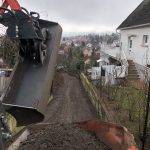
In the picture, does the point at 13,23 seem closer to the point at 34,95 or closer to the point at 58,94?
the point at 34,95

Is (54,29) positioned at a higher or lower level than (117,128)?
higher

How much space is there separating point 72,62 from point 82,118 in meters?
25.4

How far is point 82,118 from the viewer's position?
14625 millimetres

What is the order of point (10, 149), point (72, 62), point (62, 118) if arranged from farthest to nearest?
point (72, 62), point (62, 118), point (10, 149)

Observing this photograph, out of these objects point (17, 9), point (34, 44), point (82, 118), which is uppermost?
point (17, 9)

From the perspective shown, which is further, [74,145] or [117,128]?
[74,145]

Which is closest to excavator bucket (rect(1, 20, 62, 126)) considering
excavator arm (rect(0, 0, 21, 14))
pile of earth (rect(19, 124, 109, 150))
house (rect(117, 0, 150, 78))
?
excavator arm (rect(0, 0, 21, 14))

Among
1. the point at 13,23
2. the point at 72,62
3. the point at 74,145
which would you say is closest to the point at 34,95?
the point at 13,23

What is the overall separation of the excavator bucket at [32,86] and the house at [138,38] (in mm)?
17471

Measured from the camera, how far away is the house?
25552mm

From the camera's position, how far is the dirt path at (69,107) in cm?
1454

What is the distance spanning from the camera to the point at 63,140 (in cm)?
884

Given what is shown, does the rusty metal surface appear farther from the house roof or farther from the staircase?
the staircase

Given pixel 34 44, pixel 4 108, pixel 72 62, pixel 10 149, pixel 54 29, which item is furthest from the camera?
pixel 72 62
